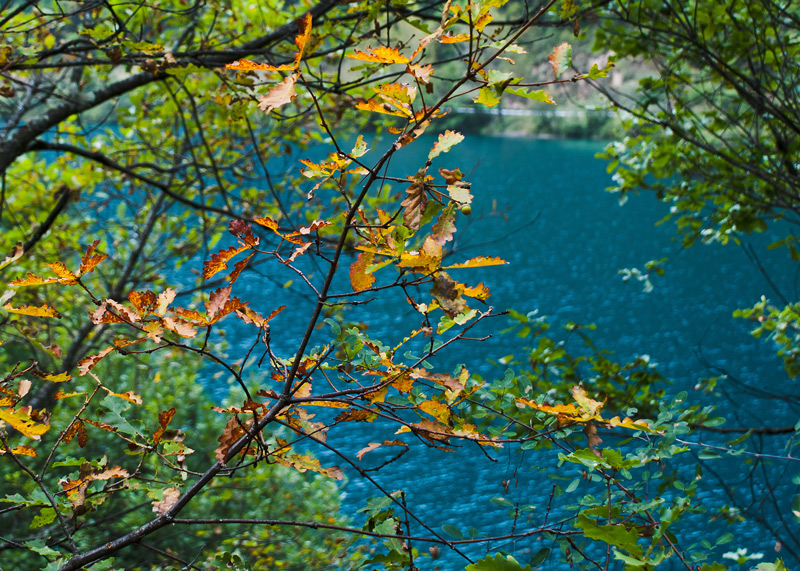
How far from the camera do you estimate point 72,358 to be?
523cm

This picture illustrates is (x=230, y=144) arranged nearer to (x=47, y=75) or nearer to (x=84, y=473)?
(x=47, y=75)

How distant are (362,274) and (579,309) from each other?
46.5 feet

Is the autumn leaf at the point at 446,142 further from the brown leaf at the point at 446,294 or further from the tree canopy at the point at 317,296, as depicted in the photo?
the brown leaf at the point at 446,294

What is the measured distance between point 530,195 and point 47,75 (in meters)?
20.4

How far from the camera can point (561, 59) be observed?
46.2 inches

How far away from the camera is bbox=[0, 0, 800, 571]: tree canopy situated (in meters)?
1.09

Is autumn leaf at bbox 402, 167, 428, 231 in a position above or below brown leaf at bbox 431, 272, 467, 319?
above

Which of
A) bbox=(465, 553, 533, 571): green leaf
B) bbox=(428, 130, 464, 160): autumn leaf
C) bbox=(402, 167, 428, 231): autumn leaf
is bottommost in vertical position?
bbox=(465, 553, 533, 571): green leaf

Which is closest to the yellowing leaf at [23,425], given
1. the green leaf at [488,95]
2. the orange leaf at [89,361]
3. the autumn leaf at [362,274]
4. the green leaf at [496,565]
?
the orange leaf at [89,361]

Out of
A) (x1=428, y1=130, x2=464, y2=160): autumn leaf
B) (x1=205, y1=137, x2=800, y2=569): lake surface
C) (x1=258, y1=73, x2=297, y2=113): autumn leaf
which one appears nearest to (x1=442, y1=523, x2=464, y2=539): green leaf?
(x1=428, y1=130, x2=464, y2=160): autumn leaf

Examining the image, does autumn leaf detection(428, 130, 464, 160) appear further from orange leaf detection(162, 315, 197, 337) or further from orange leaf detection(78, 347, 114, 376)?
orange leaf detection(78, 347, 114, 376)

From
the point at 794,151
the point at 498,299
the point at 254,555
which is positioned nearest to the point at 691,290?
the point at 498,299

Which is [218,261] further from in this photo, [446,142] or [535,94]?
[535,94]

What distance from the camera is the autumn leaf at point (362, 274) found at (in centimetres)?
112
